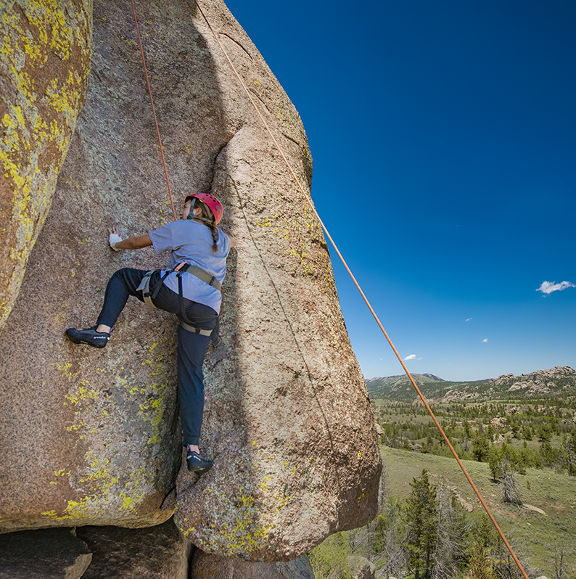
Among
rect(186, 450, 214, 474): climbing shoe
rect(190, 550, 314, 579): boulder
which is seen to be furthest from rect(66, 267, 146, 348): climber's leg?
rect(190, 550, 314, 579): boulder

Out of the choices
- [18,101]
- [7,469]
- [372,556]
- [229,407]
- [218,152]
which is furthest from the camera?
[372,556]

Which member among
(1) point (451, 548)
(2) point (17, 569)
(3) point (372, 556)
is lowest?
(3) point (372, 556)

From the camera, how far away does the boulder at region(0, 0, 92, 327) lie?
246cm

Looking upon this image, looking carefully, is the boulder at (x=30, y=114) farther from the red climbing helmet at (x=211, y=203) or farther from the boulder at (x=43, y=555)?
the boulder at (x=43, y=555)

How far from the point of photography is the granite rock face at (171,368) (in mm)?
3131

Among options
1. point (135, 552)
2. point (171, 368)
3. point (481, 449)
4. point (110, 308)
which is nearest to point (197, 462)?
point (171, 368)

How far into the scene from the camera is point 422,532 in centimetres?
3591

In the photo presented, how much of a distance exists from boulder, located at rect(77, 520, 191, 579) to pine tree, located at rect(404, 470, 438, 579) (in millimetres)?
39734

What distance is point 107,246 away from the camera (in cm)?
378

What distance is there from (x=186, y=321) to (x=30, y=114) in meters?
1.98

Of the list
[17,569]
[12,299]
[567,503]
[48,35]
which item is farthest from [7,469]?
[567,503]

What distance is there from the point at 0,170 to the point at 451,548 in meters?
44.7

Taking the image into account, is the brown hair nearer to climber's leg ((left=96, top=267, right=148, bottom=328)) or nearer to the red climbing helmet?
the red climbing helmet

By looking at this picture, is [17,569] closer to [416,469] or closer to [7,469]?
[7,469]
